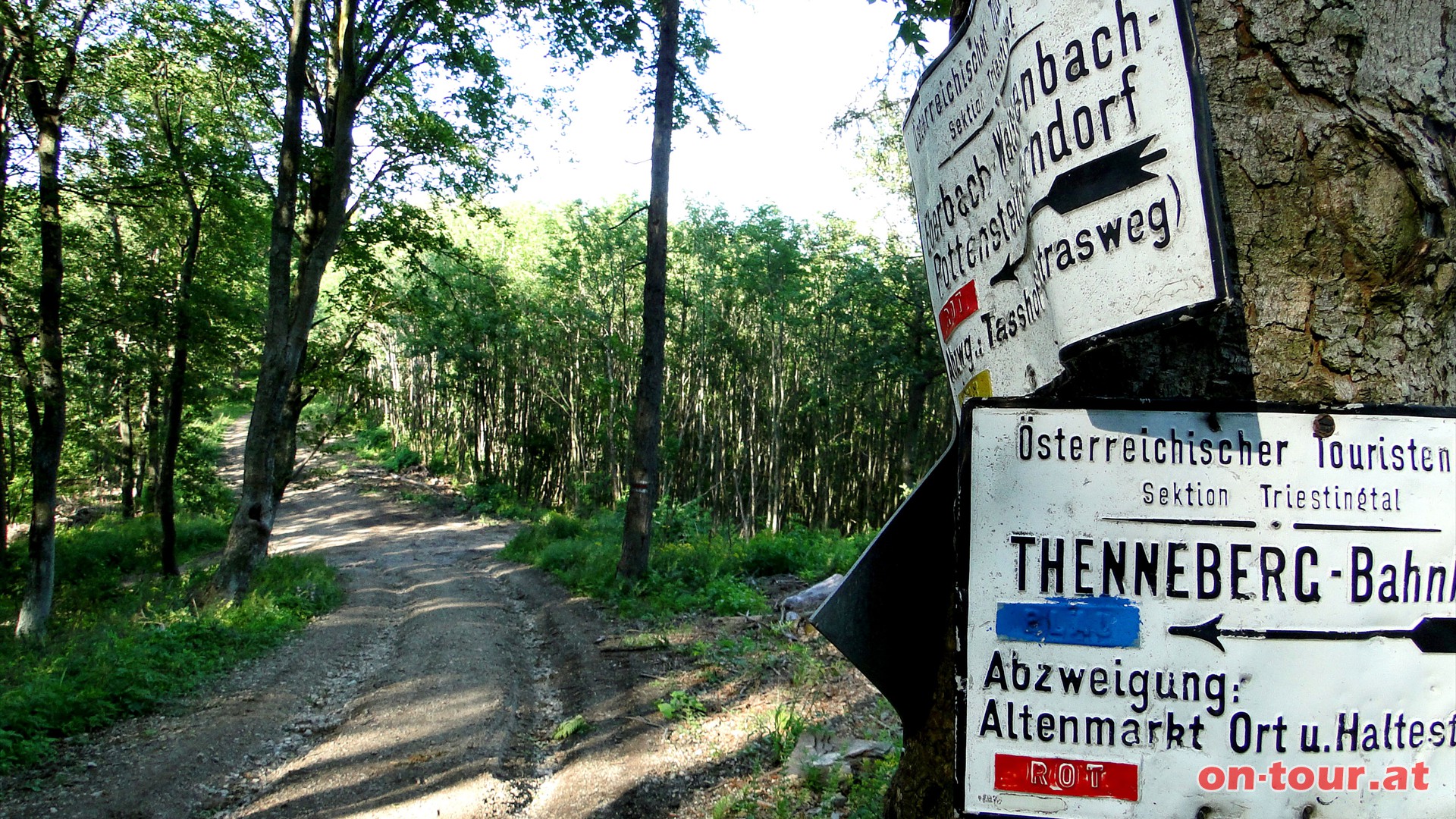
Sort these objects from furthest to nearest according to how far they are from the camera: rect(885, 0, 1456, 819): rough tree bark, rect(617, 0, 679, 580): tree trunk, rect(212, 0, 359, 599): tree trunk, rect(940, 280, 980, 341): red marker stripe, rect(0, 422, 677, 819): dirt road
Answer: rect(212, 0, 359, 599): tree trunk
rect(617, 0, 679, 580): tree trunk
rect(0, 422, 677, 819): dirt road
rect(940, 280, 980, 341): red marker stripe
rect(885, 0, 1456, 819): rough tree bark

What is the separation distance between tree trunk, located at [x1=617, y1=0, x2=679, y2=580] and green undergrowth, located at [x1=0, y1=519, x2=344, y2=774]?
4897mm

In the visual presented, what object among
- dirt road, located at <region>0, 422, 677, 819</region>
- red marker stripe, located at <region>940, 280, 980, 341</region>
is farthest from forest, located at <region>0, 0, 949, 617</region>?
red marker stripe, located at <region>940, 280, 980, 341</region>

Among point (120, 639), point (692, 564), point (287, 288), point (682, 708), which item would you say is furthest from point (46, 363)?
point (682, 708)

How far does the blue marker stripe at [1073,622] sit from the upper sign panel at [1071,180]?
1.01 feet

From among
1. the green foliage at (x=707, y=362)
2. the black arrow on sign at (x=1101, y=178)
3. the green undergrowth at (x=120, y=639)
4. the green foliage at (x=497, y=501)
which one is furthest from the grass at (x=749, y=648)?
the green foliage at (x=497, y=501)

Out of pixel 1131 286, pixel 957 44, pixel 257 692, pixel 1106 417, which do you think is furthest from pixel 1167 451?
pixel 257 692

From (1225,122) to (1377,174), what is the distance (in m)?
0.22

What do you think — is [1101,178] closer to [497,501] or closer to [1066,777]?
[1066,777]

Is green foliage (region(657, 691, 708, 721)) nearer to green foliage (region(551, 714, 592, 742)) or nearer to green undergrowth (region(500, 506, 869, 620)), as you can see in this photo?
green foliage (region(551, 714, 592, 742))

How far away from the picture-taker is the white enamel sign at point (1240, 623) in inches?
41.8

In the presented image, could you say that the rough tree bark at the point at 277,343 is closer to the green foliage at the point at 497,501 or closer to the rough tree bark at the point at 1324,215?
the green foliage at the point at 497,501

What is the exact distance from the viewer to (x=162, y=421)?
23125 millimetres

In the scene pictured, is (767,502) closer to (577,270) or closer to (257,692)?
(577,270)

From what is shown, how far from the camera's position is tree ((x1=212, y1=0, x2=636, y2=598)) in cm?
1365
